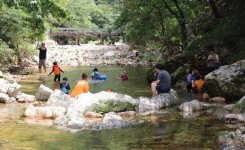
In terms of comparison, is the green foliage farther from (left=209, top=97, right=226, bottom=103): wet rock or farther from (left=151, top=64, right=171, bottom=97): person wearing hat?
(left=209, top=97, right=226, bottom=103): wet rock

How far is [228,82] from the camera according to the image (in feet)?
50.6

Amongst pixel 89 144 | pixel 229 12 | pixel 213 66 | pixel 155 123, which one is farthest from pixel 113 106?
pixel 229 12

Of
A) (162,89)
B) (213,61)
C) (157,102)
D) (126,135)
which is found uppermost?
(213,61)

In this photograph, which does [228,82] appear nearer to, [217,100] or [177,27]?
[217,100]

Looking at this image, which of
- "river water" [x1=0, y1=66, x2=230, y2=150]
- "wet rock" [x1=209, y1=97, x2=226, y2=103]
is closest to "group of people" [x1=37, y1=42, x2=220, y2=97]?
"wet rock" [x1=209, y1=97, x2=226, y2=103]

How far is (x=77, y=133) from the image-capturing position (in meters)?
10.1

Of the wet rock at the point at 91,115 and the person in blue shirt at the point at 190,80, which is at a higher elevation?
the person in blue shirt at the point at 190,80

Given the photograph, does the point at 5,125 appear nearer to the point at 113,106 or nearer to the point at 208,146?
the point at 113,106

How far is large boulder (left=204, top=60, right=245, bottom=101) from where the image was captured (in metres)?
15.2

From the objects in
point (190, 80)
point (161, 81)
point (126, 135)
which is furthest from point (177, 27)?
point (126, 135)

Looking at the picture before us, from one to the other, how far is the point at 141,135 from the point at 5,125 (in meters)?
3.68

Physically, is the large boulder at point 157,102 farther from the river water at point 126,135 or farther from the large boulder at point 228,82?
the large boulder at point 228,82

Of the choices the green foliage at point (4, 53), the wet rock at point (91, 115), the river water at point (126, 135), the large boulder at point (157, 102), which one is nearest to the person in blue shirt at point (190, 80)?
the large boulder at point (157, 102)

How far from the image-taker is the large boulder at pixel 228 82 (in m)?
15.2
